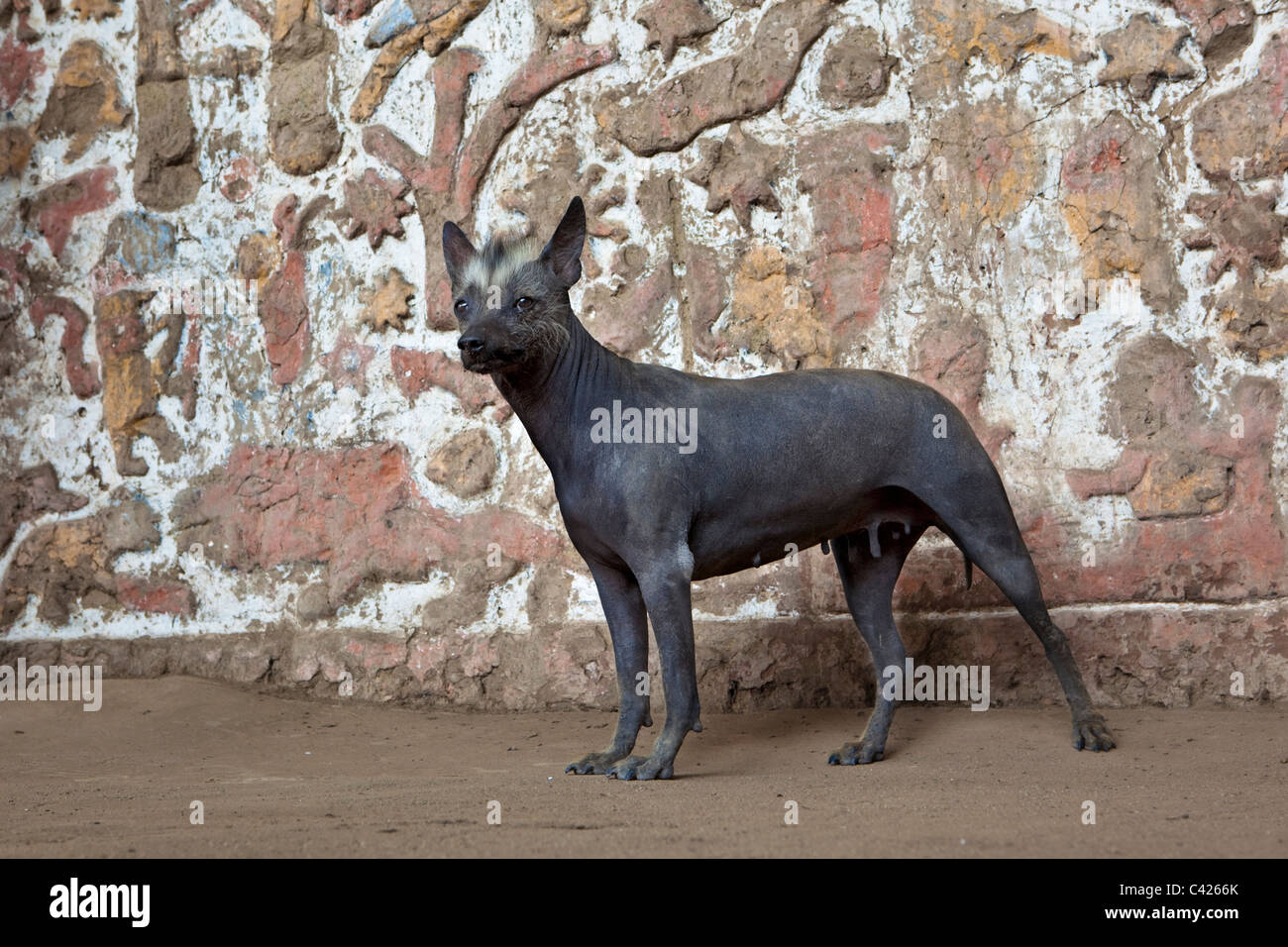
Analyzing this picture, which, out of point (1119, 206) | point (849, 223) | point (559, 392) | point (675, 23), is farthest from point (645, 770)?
point (675, 23)

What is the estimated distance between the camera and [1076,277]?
491 cm

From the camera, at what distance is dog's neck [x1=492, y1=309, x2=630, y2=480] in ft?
12.8

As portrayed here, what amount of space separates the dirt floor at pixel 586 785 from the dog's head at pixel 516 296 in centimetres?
128

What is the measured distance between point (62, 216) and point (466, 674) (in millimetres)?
2983

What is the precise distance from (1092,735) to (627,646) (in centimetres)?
152

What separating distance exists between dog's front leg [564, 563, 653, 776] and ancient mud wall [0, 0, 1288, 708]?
1042 mm

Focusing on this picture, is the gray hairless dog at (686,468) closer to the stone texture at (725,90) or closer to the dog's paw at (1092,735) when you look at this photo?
the dog's paw at (1092,735)

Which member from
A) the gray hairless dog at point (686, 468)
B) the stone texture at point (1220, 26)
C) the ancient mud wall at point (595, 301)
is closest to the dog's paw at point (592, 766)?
the gray hairless dog at point (686, 468)

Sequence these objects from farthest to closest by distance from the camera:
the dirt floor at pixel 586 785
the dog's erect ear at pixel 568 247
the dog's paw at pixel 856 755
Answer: the dog's paw at pixel 856 755, the dog's erect ear at pixel 568 247, the dirt floor at pixel 586 785

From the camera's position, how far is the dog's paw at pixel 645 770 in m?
3.71

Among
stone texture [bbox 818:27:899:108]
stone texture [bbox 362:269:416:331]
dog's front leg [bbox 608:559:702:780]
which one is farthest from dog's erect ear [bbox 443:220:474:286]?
stone texture [bbox 818:27:899:108]

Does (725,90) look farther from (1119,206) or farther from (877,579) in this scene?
(877,579)

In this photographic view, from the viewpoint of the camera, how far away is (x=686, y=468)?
3871 millimetres

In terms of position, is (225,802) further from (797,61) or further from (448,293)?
(797,61)
